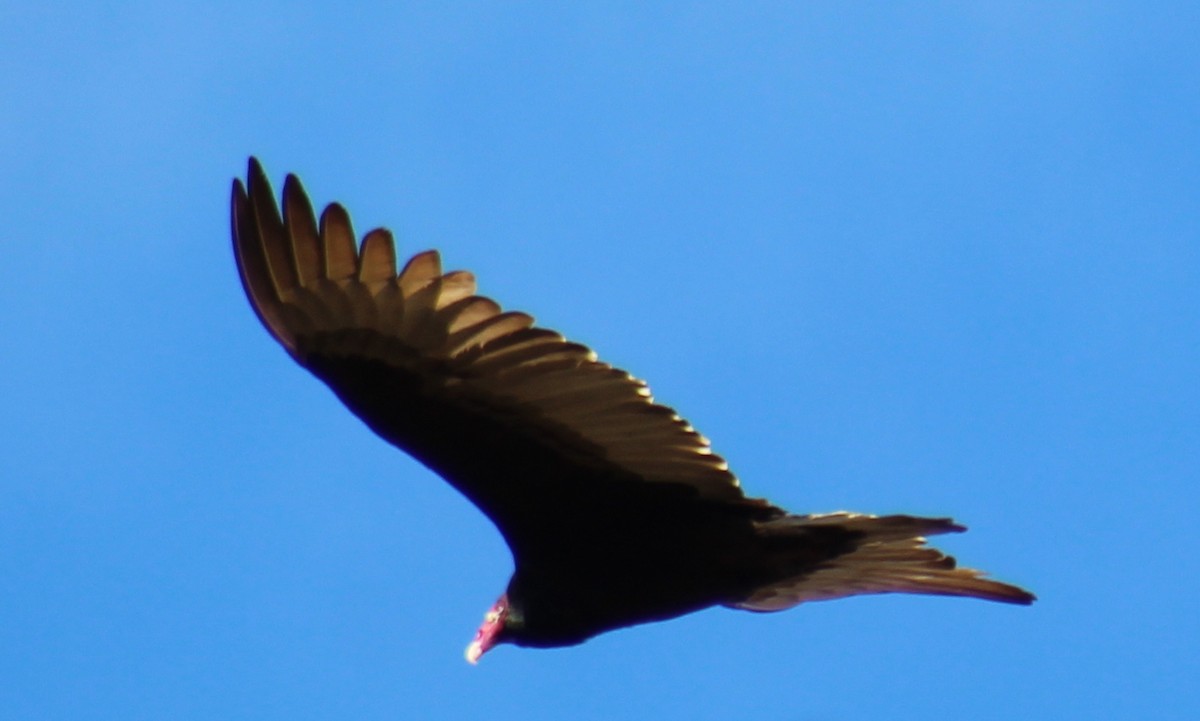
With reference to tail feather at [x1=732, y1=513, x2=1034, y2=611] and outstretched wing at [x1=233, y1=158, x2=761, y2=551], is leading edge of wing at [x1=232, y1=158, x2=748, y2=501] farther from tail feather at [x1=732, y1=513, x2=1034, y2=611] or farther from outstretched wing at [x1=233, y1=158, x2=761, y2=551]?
tail feather at [x1=732, y1=513, x2=1034, y2=611]

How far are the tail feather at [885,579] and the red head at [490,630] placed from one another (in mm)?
816

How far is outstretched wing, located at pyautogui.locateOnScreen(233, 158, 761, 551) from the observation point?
22.3ft

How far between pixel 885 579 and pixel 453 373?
1.75 meters

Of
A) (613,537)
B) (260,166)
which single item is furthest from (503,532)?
(260,166)

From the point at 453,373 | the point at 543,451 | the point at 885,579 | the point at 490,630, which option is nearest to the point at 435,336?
the point at 453,373

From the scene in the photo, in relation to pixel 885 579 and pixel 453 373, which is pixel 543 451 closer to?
pixel 453 373

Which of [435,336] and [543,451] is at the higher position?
[435,336]

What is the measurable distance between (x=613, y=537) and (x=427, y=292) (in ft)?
3.60

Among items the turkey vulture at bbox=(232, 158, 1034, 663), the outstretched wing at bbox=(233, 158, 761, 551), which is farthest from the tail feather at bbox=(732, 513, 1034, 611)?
the outstretched wing at bbox=(233, 158, 761, 551)

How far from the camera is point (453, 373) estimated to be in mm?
6938

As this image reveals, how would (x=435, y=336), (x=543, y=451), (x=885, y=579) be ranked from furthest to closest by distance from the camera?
(x=885, y=579)
(x=543, y=451)
(x=435, y=336)

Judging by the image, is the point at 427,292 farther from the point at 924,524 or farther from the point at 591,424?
the point at 924,524

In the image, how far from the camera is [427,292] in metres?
6.82

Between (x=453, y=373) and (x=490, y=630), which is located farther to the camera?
(x=490, y=630)
